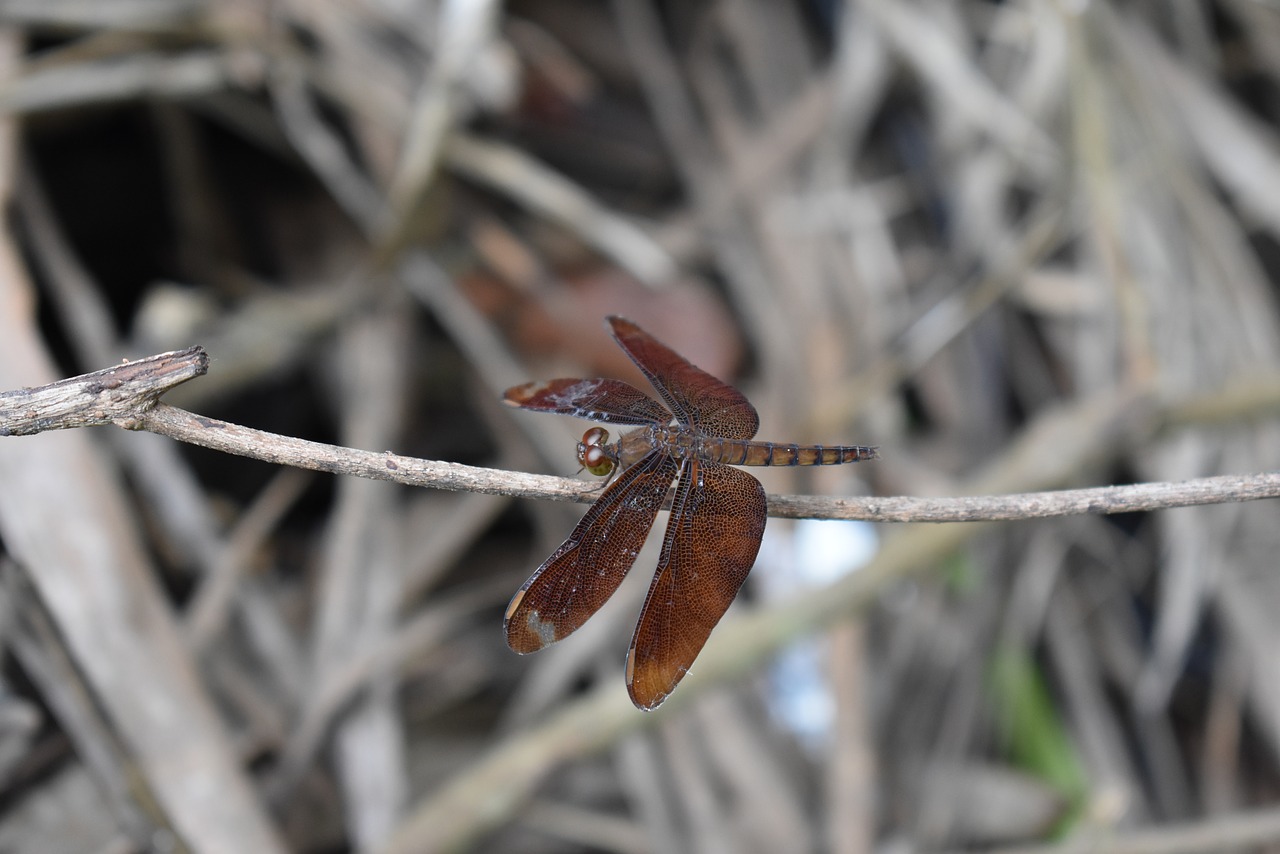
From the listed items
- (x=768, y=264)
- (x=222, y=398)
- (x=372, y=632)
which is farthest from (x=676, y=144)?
(x=372, y=632)

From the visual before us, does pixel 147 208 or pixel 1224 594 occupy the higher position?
pixel 147 208

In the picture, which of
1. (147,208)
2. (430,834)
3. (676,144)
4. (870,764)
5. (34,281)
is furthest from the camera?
(676,144)

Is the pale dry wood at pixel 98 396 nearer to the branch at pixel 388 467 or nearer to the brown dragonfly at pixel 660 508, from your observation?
the branch at pixel 388 467

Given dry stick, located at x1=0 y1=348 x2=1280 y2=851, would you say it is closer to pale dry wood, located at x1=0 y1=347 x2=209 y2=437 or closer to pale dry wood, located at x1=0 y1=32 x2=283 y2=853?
pale dry wood, located at x1=0 y1=347 x2=209 y2=437

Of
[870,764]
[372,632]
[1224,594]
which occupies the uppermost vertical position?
[372,632]

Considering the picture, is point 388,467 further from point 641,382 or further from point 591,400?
point 641,382

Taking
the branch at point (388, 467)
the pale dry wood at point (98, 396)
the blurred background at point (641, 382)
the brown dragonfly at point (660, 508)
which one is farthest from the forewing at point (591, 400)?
the blurred background at point (641, 382)

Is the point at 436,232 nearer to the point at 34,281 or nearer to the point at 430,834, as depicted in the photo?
the point at 34,281

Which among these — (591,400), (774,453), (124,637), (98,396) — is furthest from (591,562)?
(124,637)
